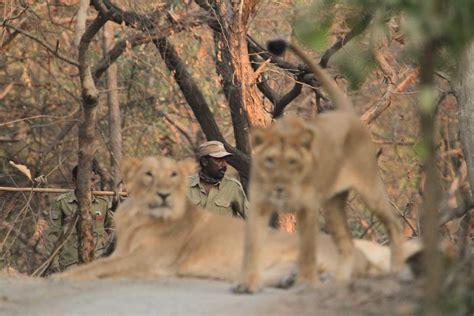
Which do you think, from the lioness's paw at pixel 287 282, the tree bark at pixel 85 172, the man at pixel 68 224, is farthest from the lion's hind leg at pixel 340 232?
the man at pixel 68 224

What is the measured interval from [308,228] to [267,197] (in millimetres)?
336

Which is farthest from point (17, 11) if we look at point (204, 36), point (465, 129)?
point (465, 129)

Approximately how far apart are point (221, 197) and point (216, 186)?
0.45 ft

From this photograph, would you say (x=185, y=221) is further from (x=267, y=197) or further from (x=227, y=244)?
(x=267, y=197)

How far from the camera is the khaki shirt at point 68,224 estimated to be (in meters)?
10.1

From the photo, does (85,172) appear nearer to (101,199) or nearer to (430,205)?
(101,199)

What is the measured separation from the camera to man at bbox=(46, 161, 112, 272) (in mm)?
10125

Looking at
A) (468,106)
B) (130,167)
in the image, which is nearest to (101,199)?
(468,106)

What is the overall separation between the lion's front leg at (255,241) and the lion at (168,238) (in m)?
0.64

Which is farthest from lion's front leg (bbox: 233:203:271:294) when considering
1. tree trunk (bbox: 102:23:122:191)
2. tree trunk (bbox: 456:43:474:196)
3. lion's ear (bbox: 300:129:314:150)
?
tree trunk (bbox: 102:23:122:191)

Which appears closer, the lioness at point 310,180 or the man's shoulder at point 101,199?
the lioness at point 310,180

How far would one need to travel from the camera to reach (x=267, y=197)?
572cm

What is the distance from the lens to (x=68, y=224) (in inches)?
391

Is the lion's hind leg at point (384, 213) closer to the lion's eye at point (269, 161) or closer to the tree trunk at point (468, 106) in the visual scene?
the lion's eye at point (269, 161)
